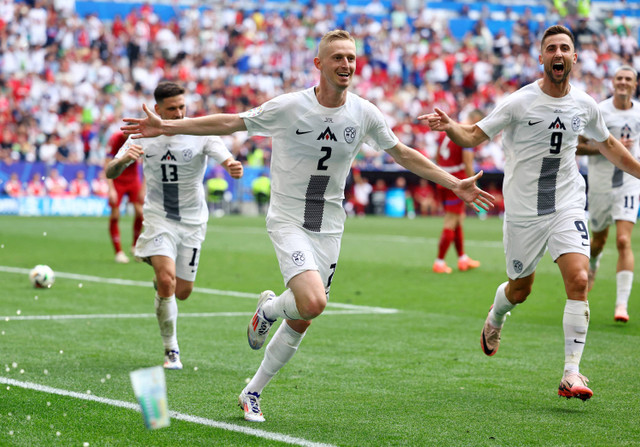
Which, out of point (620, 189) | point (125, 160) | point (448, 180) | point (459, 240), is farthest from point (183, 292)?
point (459, 240)

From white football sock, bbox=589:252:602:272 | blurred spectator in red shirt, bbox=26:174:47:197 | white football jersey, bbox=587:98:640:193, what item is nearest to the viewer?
white football jersey, bbox=587:98:640:193

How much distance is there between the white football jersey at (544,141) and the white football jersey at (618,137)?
3463 millimetres

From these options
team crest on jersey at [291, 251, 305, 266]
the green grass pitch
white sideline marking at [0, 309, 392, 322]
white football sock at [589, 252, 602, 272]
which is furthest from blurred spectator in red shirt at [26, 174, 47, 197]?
team crest on jersey at [291, 251, 305, 266]

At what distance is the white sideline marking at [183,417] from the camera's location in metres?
5.18

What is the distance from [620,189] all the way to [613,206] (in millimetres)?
207

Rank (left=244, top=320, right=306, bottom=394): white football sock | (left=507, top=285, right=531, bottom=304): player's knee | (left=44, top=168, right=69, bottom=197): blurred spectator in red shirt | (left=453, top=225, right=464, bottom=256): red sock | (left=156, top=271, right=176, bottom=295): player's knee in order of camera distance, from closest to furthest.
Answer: (left=244, top=320, right=306, bottom=394): white football sock
(left=507, top=285, right=531, bottom=304): player's knee
(left=156, top=271, right=176, bottom=295): player's knee
(left=453, top=225, right=464, bottom=256): red sock
(left=44, top=168, right=69, bottom=197): blurred spectator in red shirt

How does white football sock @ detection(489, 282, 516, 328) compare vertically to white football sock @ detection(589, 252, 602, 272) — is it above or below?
above

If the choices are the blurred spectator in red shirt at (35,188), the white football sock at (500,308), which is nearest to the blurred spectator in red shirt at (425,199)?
the blurred spectator in red shirt at (35,188)

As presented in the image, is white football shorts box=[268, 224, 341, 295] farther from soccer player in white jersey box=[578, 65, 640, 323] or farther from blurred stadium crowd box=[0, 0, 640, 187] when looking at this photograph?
blurred stadium crowd box=[0, 0, 640, 187]

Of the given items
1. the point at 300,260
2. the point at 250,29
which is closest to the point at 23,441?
the point at 300,260

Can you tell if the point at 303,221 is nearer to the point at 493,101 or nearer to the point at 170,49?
the point at 170,49

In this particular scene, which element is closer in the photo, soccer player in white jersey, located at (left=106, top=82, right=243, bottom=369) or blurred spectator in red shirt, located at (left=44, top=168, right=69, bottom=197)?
soccer player in white jersey, located at (left=106, top=82, right=243, bottom=369)

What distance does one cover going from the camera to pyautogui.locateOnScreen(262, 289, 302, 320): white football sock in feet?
18.7

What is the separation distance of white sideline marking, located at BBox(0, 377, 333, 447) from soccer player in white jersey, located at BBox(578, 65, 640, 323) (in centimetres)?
555
